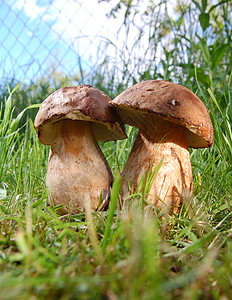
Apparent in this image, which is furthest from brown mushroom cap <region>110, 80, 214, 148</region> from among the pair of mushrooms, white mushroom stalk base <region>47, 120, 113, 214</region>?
white mushroom stalk base <region>47, 120, 113, 214</region>

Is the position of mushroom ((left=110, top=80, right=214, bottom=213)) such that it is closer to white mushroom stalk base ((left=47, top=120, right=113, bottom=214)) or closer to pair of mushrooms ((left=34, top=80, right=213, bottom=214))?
pair of mushrooms ((left=34, top=80, right=213, bottom=214))

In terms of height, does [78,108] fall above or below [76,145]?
above

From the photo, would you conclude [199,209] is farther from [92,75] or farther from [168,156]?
[92,75]

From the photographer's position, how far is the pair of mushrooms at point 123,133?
131 centimetres

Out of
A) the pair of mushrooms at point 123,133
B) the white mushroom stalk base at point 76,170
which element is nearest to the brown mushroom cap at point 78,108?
the pair of mushrooms at point 123,133

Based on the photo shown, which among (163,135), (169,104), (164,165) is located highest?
(169,104)

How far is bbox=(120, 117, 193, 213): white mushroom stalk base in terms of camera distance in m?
1.43

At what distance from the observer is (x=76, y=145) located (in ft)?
5.08

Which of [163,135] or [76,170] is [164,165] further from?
[76,170]

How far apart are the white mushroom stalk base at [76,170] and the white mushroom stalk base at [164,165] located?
0.16 m

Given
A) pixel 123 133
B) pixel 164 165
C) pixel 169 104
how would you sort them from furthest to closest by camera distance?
1. pixel 123 133
2. pixel 164 165
3. pixel 169 104

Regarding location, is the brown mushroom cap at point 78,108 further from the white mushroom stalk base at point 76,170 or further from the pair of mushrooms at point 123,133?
the white mushroom stalk base at point 76,170

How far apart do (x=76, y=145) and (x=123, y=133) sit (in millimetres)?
313

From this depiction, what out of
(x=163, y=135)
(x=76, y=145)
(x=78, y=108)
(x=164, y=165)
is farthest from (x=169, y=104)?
(x=76, y=145)
